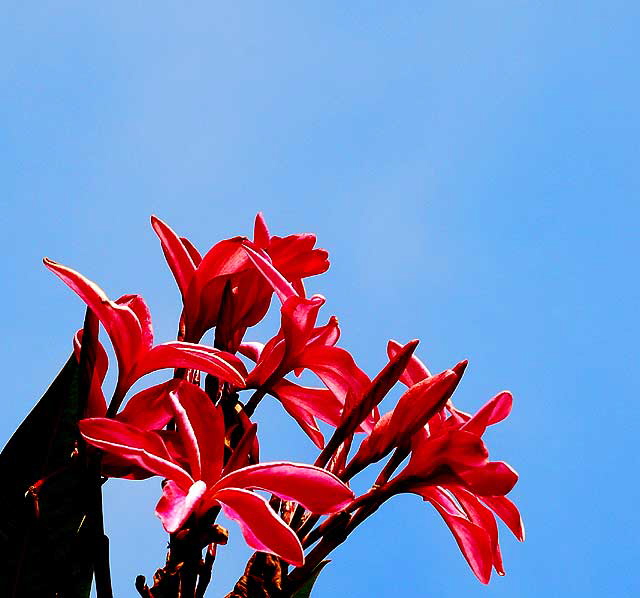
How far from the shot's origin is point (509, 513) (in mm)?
1147

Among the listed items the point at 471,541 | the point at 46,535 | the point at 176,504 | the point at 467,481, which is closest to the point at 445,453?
the point at 467,481

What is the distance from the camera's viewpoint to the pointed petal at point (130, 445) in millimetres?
902

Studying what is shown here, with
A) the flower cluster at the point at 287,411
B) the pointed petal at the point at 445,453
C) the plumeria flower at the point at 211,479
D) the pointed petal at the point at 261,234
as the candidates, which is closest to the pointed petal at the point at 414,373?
the flower cluster at the point at 287,411

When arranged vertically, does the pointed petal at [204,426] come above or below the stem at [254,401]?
below

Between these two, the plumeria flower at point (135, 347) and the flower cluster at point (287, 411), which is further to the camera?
the plumeria flower at point (135, 347)

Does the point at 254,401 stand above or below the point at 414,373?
below

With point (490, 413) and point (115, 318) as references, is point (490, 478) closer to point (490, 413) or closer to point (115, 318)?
point (490, 413)

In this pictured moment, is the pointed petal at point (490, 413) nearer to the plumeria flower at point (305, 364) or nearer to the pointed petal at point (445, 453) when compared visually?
the pointed petal at point (445, 453)

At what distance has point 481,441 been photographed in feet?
3.42

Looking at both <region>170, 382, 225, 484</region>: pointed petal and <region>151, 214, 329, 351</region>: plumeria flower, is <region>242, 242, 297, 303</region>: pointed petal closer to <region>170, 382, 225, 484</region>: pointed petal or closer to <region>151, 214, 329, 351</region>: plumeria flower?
<region>151, 214, 329, 351</region>: plumeria flower

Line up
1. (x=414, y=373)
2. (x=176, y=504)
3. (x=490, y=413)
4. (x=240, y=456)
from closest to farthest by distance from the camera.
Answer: (x=176, y=504) < (x=240, y=456) < (x=490, y=413) < (x=414, y=373)

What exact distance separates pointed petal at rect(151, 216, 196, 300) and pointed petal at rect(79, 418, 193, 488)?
1.02 feet

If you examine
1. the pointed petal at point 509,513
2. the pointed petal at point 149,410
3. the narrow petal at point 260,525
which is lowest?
the narrow petal at point 260,525

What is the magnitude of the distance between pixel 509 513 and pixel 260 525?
0.40m
